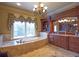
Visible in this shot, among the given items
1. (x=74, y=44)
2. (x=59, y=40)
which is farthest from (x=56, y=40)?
(x=74, y=44)

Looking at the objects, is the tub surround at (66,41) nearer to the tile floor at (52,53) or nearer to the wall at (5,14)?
the tile floor at (52,53)

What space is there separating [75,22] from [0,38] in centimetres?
372

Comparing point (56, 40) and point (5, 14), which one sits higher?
point (5, 14)

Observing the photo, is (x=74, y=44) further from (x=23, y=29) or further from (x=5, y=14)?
(x=5, y=14)

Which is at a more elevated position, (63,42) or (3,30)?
(3,30)

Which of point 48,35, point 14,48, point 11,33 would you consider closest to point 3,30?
point 11,33

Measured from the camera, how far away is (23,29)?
5219mm

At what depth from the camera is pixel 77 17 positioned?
200 inches

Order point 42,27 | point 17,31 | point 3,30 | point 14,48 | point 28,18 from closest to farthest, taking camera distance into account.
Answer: point 14,48 < point 17,31 < point 3,30 < point 28,18 < point 42,27

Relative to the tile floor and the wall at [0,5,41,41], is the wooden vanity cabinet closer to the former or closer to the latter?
the tile floor

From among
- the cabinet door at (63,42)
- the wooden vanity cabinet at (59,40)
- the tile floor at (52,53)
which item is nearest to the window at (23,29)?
the tile floor at (52,53)

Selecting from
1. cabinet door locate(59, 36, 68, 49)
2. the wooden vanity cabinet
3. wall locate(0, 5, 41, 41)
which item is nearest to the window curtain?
wall locate(0, 5, 41, 41)

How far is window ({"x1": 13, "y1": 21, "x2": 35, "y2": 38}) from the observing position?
5.08 m

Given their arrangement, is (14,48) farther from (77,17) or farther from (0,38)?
(77,17)
